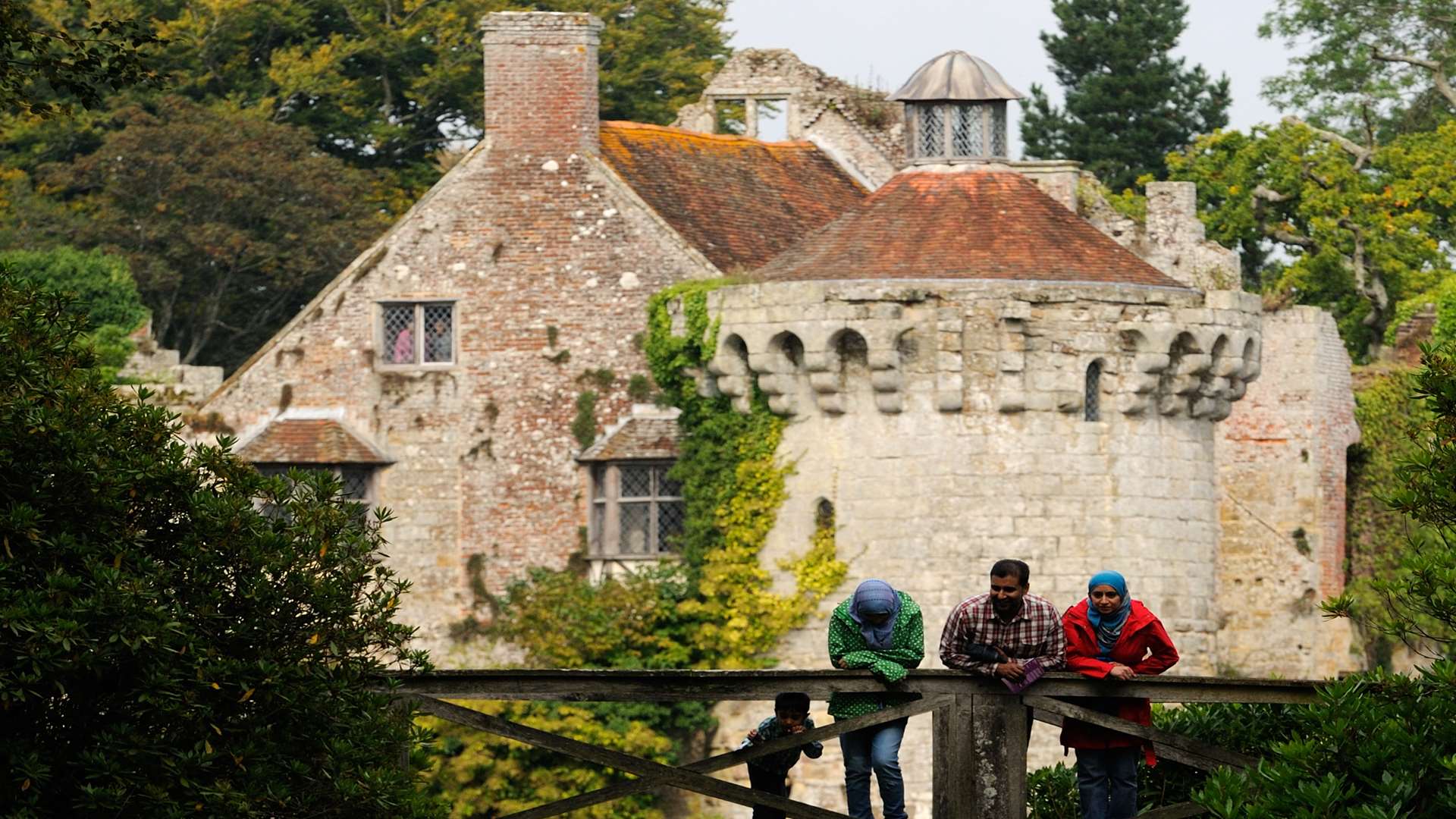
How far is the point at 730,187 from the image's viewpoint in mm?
43906

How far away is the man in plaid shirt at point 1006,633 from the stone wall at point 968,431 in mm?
15150

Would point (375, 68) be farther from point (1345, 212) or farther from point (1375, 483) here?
point (1375, 483)

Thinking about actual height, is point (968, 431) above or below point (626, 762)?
above

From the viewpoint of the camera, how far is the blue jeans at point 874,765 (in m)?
21.1

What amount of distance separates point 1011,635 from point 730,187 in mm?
23312

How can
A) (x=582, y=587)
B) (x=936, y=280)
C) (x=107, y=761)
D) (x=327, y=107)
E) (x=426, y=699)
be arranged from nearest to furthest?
(x=107, y=761), (x=426, y=699), (x=936, y=280), (x=582, y=587), (x=327, y=107)

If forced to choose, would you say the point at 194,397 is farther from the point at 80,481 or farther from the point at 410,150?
the point at 80,481

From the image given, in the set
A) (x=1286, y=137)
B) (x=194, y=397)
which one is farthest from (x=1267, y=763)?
(x=1286, y=137)

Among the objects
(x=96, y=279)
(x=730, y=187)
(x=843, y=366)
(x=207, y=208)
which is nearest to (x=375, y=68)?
(x=207, y=208)

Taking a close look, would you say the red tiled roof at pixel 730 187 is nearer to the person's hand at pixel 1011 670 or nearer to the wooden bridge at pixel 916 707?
the wooden bridge at pixel 916 707

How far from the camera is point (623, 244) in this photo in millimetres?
41594

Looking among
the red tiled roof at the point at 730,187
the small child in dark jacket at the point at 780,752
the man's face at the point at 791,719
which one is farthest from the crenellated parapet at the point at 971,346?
the man's face at the point at 791,719

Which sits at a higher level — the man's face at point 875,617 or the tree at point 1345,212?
the tree at point 1345,212

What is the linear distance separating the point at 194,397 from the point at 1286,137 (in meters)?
20.9
